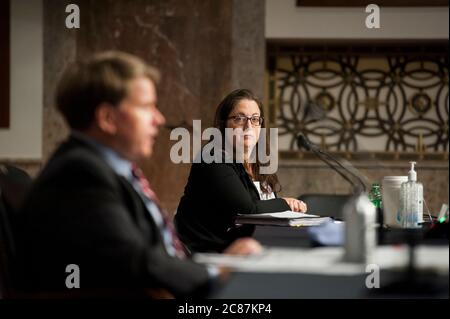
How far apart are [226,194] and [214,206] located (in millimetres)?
85

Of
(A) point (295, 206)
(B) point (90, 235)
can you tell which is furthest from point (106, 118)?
(A) point (295, 206)

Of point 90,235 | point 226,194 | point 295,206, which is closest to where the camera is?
point 90,235

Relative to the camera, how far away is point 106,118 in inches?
53.4

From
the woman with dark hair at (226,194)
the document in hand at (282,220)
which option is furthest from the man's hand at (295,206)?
the document in hand at (282,220)

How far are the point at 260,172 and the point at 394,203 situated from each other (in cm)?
94

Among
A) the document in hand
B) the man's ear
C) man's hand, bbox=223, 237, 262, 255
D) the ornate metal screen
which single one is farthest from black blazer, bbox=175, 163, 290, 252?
the ornate metal screen

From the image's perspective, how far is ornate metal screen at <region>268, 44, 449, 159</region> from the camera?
601cm

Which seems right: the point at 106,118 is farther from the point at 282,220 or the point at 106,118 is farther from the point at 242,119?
the point at 242,119

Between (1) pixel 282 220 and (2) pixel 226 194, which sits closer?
(1) pixel 282 220

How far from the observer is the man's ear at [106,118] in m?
1.35

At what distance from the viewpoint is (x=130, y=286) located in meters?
1.30

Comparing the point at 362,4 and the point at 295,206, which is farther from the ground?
the point at 362,4

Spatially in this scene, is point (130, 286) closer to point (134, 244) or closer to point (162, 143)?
point (134, 244)
